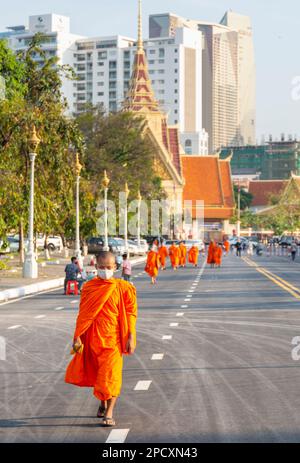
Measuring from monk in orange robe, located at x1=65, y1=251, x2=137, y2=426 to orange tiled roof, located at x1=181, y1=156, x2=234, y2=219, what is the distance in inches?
5400

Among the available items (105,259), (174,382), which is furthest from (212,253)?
(105,259)

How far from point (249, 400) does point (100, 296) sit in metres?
1.92

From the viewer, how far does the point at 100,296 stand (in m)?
9.67

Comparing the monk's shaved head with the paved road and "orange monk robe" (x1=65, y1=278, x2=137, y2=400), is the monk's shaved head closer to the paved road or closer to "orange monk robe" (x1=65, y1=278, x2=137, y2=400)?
"orange monk robe" (x1=65, y1=278, x2=137, y2=400)

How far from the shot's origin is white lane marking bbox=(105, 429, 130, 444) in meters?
8.48

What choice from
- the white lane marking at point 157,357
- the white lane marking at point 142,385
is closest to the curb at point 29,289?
the white lane marking at point 157,357

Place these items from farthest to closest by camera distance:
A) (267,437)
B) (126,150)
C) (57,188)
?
(126,150), (57,188), (267,437)

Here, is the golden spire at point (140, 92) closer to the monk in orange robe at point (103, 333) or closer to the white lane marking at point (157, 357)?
the white lane marking at point (157, 357)

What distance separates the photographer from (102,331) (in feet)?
31.5

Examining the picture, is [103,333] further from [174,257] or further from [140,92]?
[140,92]

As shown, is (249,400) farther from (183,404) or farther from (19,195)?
(19,195)

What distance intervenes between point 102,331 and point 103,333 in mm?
19

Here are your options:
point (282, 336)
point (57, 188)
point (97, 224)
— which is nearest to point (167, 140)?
point (97, 224)

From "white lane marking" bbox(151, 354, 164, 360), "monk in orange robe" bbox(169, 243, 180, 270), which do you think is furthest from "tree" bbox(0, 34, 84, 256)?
"white lane marking" bbox(151, 354, 164, 360)
